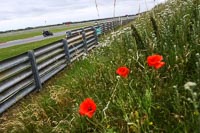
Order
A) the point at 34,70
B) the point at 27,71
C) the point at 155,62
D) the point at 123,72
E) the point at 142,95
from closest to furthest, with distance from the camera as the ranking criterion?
the point at 155,62
the point at 123,72
the point at 142,95
the point at 27,71
the point at 34,70

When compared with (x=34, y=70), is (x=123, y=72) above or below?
above

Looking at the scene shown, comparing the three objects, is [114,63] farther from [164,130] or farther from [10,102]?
[10,102]

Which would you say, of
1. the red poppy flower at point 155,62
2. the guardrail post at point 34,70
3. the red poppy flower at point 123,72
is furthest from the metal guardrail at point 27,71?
the red poppy flower at point 155,62

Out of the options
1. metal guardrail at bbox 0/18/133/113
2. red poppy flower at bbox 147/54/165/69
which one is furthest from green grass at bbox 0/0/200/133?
metal guardrail at bbox 0/18/133/113

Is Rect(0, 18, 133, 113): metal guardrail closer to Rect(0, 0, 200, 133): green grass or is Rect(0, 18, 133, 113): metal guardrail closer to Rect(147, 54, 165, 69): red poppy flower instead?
Rect(0, 0, 200, 133): green grass

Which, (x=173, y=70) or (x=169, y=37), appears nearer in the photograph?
(x=173, y=70)

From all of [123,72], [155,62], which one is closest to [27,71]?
[123,72]

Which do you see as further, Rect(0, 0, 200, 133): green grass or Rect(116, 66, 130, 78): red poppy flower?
Rect(0, 0, 200, 133): green grass

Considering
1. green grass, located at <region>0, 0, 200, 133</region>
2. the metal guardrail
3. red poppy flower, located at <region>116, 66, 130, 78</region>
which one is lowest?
the metal guardrail

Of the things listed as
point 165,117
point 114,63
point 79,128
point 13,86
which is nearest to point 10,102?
point 13,86

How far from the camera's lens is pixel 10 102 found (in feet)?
26.5

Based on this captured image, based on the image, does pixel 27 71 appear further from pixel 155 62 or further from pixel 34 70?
pixel 155 62

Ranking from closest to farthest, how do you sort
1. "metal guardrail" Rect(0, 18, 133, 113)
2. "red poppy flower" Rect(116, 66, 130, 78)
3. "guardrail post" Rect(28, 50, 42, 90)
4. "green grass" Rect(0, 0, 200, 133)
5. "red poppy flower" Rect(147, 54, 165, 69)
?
"red poppy flower" Rect(147, 54, 165, 69) < "red poppy flower" Rect(116, 66, 130, 78) < "green grass" Rect(0, 0, 200, 133) < "metal guardrail" Rect(0, 18, 133, 113) < "guardrail post" Rect(28, 50, 42, 90)

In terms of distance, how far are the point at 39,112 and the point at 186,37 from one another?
246 cm
